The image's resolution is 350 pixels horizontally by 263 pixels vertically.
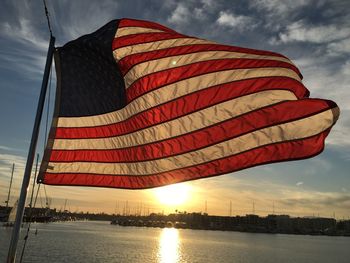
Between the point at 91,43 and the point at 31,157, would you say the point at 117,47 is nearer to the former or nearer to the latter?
the point at 91,43

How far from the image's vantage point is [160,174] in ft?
22.3

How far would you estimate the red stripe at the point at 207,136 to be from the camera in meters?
5.89

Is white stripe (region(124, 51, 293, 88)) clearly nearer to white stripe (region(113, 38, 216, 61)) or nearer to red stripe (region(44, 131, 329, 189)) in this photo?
white stripe (region(113, 38, 216, 61))

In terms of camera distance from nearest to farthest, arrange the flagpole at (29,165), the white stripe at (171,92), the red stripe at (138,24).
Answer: the flagpole at (29,165), the white stripe at (171,92), the red stripe at (138,24)

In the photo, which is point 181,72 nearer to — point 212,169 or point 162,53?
point 162,53

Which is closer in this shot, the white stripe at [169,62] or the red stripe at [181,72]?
the red stripe at [181,72]

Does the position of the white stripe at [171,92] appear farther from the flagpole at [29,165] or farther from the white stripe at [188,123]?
the flagpole at [29,165]

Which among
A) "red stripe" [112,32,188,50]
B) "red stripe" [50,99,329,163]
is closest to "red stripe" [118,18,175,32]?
"red stripe" [112,32,188,50]

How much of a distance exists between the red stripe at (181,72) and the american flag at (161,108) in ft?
0.05

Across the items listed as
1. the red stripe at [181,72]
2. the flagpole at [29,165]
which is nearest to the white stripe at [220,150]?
the red stripe at [181,72]

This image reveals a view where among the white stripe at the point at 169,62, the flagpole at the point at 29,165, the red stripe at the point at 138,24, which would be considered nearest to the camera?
the flagpole at the point at 29,165

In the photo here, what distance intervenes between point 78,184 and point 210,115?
8.28ft

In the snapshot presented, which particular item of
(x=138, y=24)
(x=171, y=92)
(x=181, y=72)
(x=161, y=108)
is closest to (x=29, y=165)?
(x=161, y=108)

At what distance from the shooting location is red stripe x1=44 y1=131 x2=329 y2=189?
571 cm
